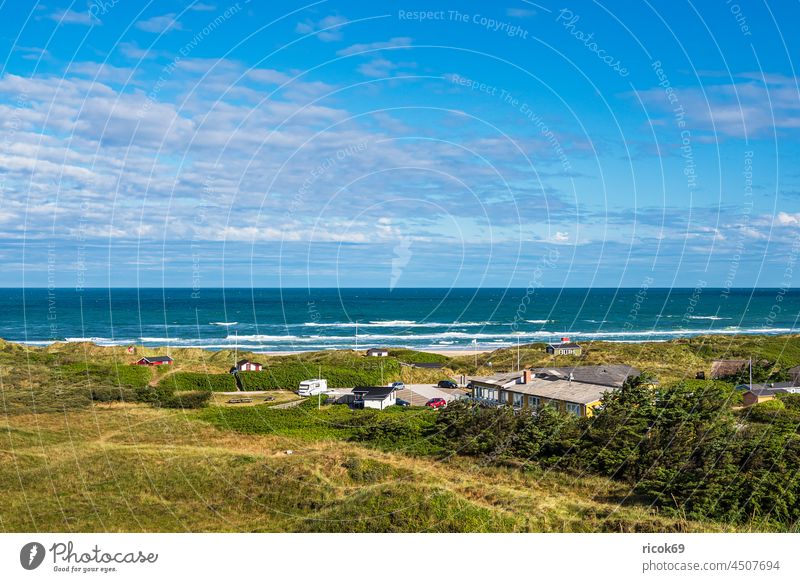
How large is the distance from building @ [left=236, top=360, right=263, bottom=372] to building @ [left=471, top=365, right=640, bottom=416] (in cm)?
2001

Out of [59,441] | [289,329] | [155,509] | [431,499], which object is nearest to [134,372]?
[59,441]

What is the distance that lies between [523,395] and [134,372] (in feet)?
89.5

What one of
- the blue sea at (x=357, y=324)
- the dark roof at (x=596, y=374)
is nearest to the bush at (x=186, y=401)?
the dark roof at (x=596, y=374)

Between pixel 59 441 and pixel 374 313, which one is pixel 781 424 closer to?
pixel 59 441

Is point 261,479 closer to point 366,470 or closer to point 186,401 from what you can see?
point 366,470

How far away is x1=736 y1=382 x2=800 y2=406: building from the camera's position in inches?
1382

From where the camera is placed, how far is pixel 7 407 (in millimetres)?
28328

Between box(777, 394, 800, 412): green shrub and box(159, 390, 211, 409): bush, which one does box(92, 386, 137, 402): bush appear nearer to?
box(159, 390, 211, 409): bush

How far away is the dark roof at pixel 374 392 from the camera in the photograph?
3888 cm

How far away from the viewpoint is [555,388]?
104 ft

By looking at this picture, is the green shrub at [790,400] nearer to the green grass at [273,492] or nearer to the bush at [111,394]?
the green grass at [273,492]

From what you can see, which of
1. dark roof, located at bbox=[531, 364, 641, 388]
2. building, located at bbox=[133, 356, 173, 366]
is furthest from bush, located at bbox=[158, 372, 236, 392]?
dark roof, located at bbox=[531, 364, 641, 388]

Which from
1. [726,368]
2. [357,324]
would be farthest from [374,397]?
[357,324]
